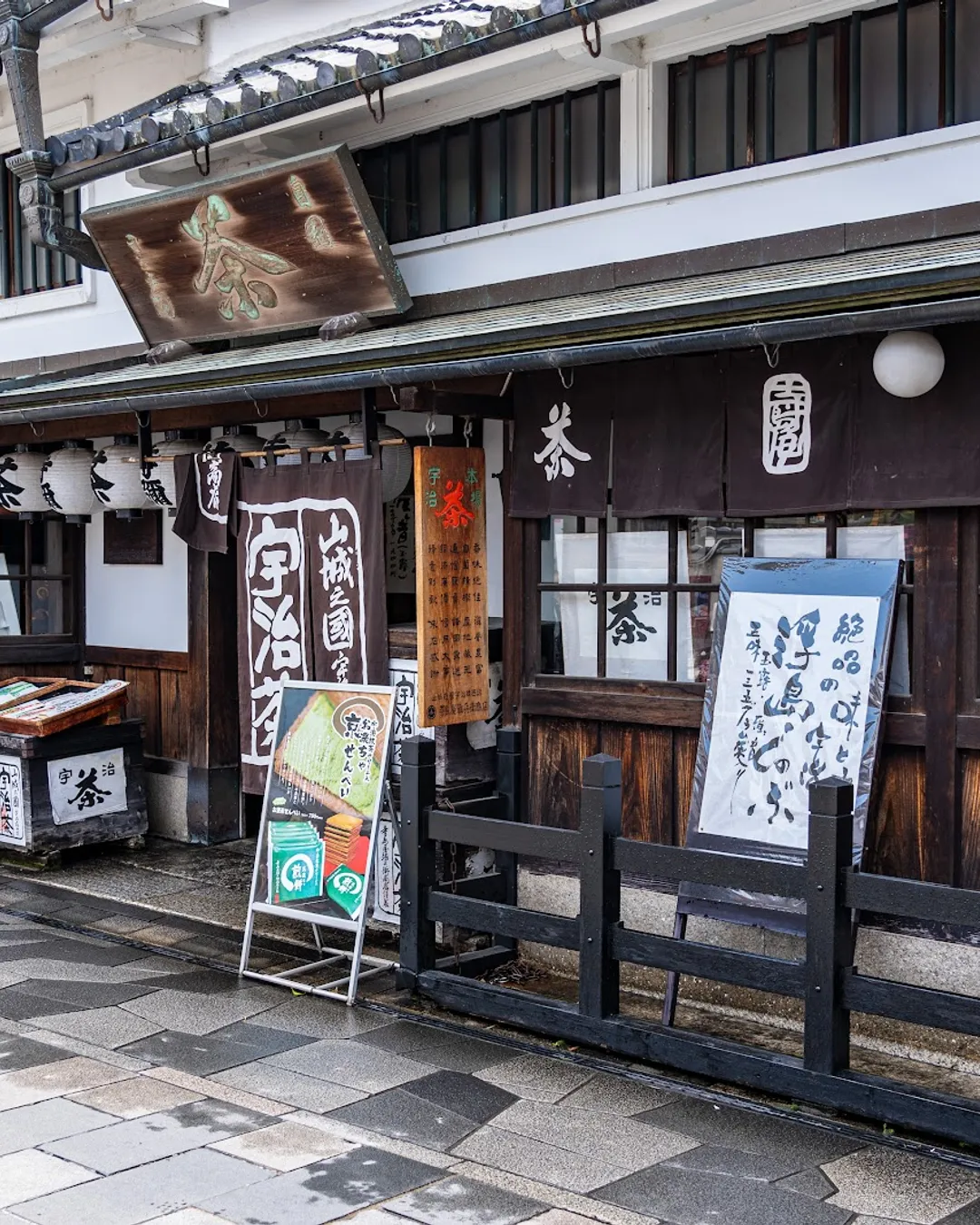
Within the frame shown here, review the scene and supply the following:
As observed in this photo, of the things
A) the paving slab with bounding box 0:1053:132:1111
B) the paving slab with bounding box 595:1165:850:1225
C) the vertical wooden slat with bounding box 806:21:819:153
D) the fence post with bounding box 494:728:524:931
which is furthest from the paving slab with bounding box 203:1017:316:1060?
the vertical wooden slat with bounding box 806:21:819:153

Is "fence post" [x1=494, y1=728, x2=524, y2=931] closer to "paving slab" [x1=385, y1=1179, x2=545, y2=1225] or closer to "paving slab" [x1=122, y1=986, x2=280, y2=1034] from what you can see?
"paving slab" [x1=122, y1=986, x2=280, y2=1034]

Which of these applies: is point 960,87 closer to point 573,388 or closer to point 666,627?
point 573,388

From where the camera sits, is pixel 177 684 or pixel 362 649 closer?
pixel 362 649

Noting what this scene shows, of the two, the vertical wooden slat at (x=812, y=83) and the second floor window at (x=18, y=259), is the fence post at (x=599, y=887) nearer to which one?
the vertical wooden slat at (x=812, y=83)

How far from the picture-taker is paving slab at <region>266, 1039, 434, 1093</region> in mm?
6805

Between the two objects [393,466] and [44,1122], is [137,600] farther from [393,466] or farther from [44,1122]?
[44,1122]

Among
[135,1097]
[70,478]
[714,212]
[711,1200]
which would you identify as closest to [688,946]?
[711,1200]

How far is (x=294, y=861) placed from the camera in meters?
8.57

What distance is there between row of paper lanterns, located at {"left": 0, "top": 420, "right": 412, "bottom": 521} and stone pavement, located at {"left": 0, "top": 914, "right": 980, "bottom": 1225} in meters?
4.11

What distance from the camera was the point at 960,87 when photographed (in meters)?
7.41

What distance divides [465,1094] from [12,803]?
6.23 m

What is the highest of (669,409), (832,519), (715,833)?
(669,409)

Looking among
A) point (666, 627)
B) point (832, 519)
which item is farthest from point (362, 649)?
point (832, 519)

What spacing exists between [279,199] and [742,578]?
4233 millimetres
